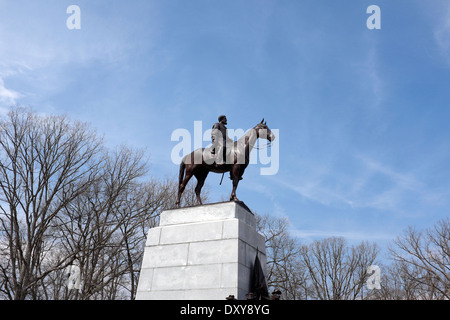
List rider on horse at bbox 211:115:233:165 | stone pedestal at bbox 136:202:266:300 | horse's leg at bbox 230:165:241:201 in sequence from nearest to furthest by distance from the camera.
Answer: stone pedestal at bbox 136:202:266:300 < horse's leg at bbox 230:165:241:201 < rider on horse at bbox 211:115:233:165

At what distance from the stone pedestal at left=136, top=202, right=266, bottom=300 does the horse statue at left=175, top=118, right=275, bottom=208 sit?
95cm

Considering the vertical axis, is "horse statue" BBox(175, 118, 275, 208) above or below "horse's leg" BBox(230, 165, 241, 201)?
above

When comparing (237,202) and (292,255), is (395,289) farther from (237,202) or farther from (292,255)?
(237,202)

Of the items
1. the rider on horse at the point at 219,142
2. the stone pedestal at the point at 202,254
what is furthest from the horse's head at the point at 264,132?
the stone pedestal at the point at 202,254

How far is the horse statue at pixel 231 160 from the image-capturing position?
1168 cm

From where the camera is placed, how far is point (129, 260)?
28.2m

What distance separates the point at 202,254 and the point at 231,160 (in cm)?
312

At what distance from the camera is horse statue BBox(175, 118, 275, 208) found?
11680 millimetres

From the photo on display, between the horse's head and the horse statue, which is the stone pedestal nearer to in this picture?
the horse statue

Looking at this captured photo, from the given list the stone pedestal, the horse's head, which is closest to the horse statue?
the horse's head

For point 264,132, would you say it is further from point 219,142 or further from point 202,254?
point 202,254

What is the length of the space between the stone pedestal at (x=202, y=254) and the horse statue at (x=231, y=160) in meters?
0.95

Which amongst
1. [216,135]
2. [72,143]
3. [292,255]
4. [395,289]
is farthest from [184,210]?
[395,289]

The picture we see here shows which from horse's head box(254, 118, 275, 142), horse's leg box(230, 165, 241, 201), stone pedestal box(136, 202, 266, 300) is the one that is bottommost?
stone pedestal box(136, 202, 266, 300)
